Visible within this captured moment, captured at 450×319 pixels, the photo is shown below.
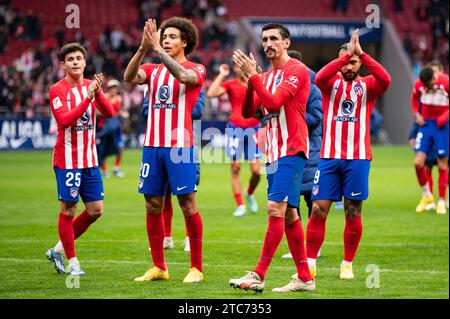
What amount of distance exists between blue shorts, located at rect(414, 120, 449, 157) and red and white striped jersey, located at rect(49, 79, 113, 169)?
8.02 m

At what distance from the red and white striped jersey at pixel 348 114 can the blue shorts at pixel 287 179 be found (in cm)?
110

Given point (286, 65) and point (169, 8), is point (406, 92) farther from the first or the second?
point (286, 65)

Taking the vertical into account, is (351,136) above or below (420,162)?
above

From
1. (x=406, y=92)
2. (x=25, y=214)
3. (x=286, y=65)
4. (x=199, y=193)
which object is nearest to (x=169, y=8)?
(x=406, y=92)

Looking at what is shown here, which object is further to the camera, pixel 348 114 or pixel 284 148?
pixel 348 114

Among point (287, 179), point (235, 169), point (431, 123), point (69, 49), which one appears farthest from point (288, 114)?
point (431, 123)

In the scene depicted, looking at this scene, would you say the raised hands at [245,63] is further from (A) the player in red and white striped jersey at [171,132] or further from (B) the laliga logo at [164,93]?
(B) the laliga logo at [164,93]

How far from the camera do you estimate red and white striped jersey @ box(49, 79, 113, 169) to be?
945 centimetres

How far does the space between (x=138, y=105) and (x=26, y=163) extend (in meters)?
8.12

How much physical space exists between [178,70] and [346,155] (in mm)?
2072

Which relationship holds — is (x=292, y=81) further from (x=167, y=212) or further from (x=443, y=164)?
(x=443, y=164)

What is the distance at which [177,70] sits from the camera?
8555 mm

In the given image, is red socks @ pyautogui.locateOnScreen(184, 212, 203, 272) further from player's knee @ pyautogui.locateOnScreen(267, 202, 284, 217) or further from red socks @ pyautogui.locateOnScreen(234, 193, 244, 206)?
red socks @ pyautogui.locateOnScreen(234, 193, 244, 206)

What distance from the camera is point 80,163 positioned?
31.1 feet
